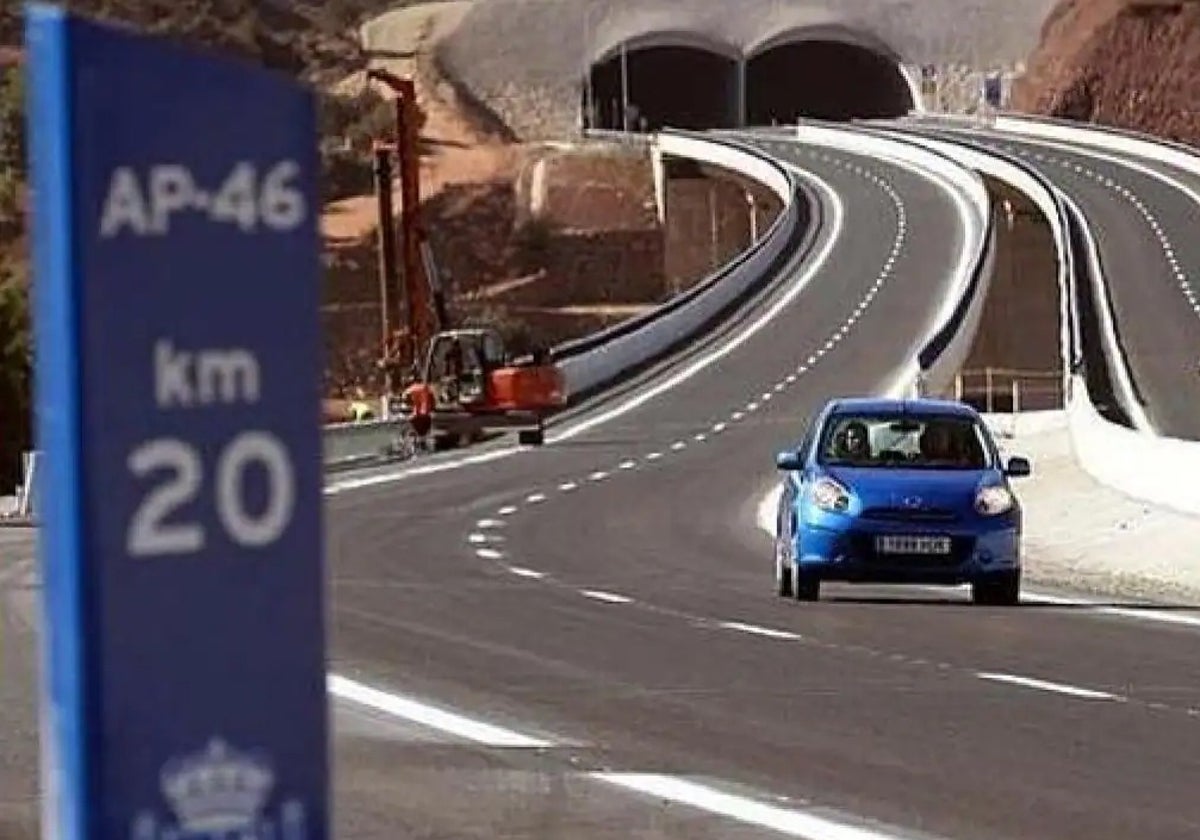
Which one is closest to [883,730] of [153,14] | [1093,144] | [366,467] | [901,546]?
[901,546]

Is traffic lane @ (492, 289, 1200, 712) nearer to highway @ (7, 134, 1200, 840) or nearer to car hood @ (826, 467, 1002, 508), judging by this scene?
highway @ (7, 134, 1200, 840)

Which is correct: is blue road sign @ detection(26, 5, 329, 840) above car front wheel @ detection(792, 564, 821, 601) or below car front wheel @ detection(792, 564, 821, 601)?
above

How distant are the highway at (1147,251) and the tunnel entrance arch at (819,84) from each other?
2865 cm

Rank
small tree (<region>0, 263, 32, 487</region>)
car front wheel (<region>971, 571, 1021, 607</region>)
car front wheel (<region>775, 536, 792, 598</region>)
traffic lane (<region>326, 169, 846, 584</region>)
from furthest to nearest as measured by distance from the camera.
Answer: small tree (<region>0, 263, 32, 487</region>)
traffic lane (<region>326, 169, 846, 584</region>)
car front wheel (<region>775, 536, 792, 598</region>)
car front wheel (<region>971, 571, 1021, 607</region>)

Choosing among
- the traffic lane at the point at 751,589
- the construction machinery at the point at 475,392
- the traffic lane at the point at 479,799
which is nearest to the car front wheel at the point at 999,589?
the traffic lane at the point at 751,589

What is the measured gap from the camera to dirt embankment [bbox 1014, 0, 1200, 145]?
5108 inches

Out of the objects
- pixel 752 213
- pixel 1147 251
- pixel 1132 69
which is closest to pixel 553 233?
pixel 752 213

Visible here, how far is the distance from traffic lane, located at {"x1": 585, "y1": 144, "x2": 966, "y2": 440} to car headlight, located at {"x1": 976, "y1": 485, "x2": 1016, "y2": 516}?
115 feet

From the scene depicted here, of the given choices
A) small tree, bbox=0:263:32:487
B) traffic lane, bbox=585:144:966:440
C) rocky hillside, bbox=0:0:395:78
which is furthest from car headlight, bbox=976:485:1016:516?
rocky hillside, bbox=0:0:395:78

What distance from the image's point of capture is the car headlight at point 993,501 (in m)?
23.0

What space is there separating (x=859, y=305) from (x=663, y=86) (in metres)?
78.1

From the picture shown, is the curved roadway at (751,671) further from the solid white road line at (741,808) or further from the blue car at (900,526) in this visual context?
the blue car at (900,526)

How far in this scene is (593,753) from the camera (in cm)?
1309

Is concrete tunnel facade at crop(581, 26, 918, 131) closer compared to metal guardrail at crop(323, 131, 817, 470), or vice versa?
metal guardrail at crop(323, 131, 817, 470)
